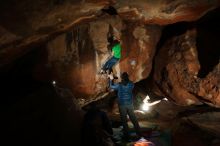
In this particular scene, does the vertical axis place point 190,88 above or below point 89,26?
below

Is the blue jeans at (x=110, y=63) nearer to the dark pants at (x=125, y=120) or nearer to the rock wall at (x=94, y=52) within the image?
the rock wall at (x=94, y=52)

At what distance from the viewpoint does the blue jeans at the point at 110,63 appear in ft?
33.5

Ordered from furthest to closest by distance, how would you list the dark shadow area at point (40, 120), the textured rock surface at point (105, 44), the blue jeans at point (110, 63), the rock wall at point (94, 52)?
1. the blue jeans at point (110, 63)
2. the rock wall at point (94, 52)
3. the textured rock surface at point (105, 44)
4. the dark shadow area at point (40, 120)

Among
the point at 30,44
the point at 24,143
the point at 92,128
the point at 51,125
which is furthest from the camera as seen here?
the point at 30,44

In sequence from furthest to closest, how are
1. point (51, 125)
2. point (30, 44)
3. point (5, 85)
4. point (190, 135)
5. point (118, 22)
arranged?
point (118, 22), point (5, 85), point (190, 135), point (30, 44), point (51, 125)

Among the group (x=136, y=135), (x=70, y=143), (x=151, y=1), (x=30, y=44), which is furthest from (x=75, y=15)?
(x=136, y=135)

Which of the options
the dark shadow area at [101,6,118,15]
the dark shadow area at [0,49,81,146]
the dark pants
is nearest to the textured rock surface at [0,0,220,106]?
the dark shadow area at [101,6,118,15]

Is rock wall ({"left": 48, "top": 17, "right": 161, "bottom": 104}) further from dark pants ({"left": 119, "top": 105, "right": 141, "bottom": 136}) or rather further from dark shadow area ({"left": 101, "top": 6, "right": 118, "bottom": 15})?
dark pants ({"left": 119, "top": 105, "right": 141, "bottom": 136})

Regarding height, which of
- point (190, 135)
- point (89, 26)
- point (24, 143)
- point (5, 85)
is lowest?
point (190, 135)

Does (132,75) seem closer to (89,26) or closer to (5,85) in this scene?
(89,26)

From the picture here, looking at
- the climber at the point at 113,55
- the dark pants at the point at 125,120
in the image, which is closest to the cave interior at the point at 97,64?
the climber at the point at 113,55

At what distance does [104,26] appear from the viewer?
10055 mm

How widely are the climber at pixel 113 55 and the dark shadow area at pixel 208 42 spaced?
306 centimetres

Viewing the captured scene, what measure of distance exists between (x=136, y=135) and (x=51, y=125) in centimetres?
263
